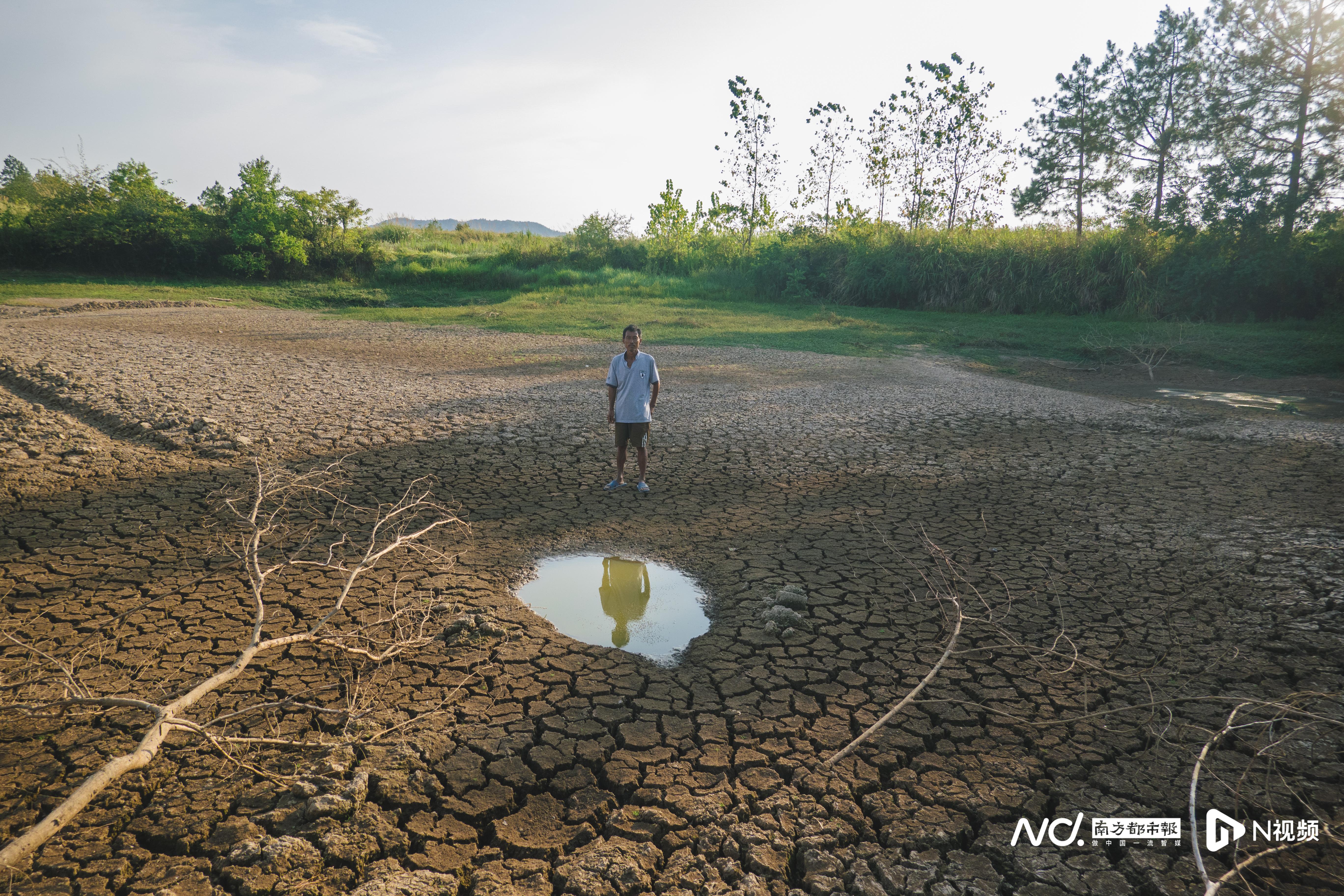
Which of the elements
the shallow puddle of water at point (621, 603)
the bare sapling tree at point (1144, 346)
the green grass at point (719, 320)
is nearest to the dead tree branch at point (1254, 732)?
the shallow puddle of water at point (621, 603)

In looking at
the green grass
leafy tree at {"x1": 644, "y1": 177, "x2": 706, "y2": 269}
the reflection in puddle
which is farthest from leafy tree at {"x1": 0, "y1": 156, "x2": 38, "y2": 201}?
the reflection in puddle

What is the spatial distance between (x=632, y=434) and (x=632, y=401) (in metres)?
0.30

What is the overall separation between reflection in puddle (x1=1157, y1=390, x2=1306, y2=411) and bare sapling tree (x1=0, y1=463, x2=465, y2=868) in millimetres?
11601

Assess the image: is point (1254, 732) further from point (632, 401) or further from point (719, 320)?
point (719, 320)

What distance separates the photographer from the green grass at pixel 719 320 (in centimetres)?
1534

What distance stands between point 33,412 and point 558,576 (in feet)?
19.8

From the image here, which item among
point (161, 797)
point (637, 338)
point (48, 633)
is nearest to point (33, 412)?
point (48, 633)

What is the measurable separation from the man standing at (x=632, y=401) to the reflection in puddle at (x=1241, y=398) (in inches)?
378

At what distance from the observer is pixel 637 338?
623 centimetres

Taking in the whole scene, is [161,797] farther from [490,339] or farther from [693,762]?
[490,339]

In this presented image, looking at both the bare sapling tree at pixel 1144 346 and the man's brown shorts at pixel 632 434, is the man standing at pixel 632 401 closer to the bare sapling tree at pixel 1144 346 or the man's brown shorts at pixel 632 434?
the man's brown shorts at pixel 632 434

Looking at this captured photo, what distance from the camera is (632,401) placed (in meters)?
6.45

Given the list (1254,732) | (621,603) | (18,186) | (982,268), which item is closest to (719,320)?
(982,268)

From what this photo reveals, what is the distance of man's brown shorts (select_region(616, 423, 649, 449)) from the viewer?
21.3 feet
